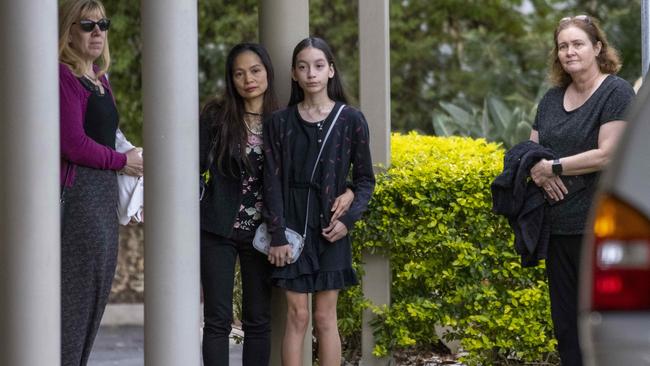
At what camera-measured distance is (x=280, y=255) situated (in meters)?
6.11

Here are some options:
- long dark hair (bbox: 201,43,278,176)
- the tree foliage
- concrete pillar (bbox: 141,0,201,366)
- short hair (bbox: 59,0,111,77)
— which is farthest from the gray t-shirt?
the tree foliage

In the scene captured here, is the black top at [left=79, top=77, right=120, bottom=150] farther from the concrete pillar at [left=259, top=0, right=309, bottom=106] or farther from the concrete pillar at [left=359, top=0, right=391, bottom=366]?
the concrete pillar at [left=359, top=0, right=391, bottom=366]

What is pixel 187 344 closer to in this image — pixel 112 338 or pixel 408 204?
pixel 408 204

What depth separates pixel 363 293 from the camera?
7465mm

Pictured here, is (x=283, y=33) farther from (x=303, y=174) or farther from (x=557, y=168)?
(x=557, y=168)

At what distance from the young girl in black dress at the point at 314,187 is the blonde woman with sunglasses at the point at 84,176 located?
0.67 metres

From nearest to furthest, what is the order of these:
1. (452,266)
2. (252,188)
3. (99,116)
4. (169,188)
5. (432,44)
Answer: (169,188) → (99,116) → (252,188) → (452,266) → (432,44)

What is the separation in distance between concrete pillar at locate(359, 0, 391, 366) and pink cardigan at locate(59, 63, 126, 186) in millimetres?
1984

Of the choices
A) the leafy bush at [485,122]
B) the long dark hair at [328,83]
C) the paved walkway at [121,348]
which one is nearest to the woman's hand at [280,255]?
the long dark hair at [328,83]

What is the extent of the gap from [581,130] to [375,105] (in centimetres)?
172

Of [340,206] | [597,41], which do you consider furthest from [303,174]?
[597,41]

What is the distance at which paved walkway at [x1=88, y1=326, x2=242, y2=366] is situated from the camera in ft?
32.0

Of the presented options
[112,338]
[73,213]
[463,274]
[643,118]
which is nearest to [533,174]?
[463,274]

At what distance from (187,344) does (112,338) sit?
20.4 ft
